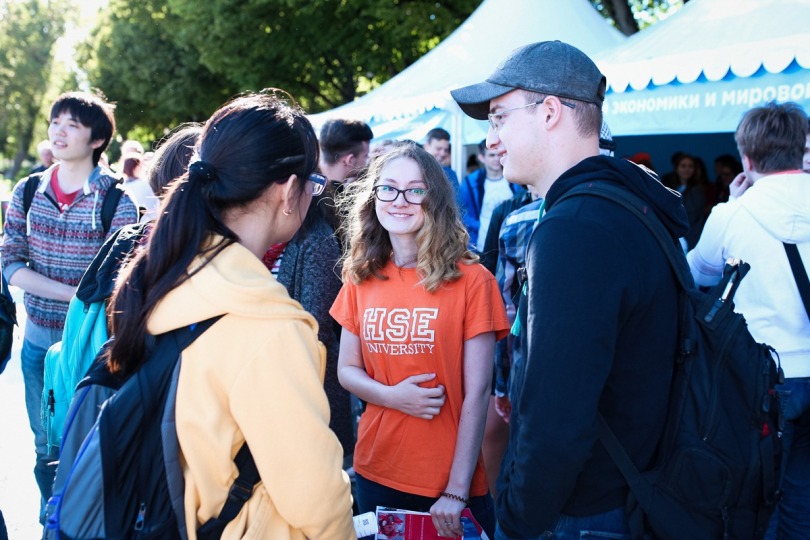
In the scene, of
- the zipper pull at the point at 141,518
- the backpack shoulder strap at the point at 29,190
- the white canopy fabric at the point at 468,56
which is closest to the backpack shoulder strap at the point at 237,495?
the zipper pull at the point at 141,518

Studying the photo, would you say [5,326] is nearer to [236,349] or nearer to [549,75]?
[236,349]

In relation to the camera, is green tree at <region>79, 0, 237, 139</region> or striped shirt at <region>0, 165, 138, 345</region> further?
green tree at <region>79, 0, 237, 139</region>

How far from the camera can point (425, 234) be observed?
268 cm

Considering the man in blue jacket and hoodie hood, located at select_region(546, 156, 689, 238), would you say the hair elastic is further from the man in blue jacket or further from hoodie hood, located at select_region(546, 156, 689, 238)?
the man in blue jacket

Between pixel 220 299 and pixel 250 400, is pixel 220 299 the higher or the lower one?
the higher one

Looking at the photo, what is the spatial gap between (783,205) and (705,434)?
1606 millimetres

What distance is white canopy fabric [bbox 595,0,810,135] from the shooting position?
4121 mm

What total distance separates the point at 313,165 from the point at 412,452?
123 cm

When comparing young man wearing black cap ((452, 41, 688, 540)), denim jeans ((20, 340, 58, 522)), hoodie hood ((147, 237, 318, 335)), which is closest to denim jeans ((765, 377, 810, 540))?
young man wearing black cap ((452, 41, 688, 540))

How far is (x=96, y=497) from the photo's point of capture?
1.49 metres

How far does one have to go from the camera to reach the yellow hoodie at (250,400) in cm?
152

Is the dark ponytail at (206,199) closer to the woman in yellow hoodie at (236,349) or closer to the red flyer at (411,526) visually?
the woman in yellow hoodie at (236,349)

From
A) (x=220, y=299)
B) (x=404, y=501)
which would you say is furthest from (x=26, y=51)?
(x=220, y=299)

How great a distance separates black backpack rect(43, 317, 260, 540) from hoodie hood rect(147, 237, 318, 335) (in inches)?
1.2
